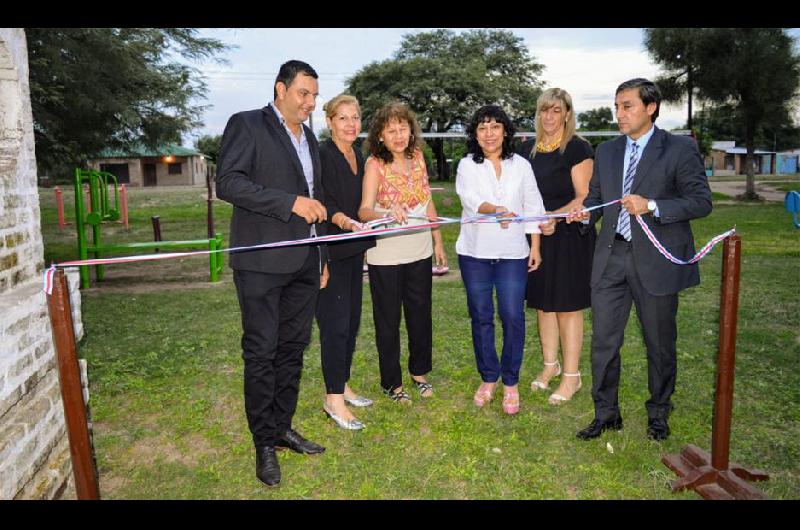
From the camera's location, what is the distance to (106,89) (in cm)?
1129

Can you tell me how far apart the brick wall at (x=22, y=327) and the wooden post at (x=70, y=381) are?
348 mm

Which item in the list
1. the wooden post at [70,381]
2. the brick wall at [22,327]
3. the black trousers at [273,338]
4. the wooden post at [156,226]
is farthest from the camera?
the wooden post at [156,226]

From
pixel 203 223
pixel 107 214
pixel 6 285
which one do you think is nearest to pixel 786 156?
pixel 203 223

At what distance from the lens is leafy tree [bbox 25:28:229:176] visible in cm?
1031

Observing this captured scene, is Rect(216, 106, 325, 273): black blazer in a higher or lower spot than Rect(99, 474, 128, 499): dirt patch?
higher

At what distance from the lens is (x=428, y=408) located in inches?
183

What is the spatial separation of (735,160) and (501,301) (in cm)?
7590

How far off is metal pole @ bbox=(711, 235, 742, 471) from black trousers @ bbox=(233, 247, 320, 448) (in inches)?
86.7

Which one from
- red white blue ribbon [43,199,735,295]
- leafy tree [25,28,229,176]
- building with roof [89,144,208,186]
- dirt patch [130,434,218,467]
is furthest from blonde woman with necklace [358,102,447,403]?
building with roof [89,144,208,186]

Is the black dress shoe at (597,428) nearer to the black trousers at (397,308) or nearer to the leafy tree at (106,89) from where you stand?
the black trousers at (397,308)

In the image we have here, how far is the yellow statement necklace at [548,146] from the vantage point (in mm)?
4405

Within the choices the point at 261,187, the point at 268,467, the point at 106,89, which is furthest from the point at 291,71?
the point at 106,89

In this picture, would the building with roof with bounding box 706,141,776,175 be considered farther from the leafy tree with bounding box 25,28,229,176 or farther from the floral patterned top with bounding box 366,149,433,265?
the floral patterned top with bounding box 366,149,433,265

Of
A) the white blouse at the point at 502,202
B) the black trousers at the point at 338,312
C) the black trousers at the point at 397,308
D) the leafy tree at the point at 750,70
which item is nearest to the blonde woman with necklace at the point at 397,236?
the black trousers at the point at 397,308
